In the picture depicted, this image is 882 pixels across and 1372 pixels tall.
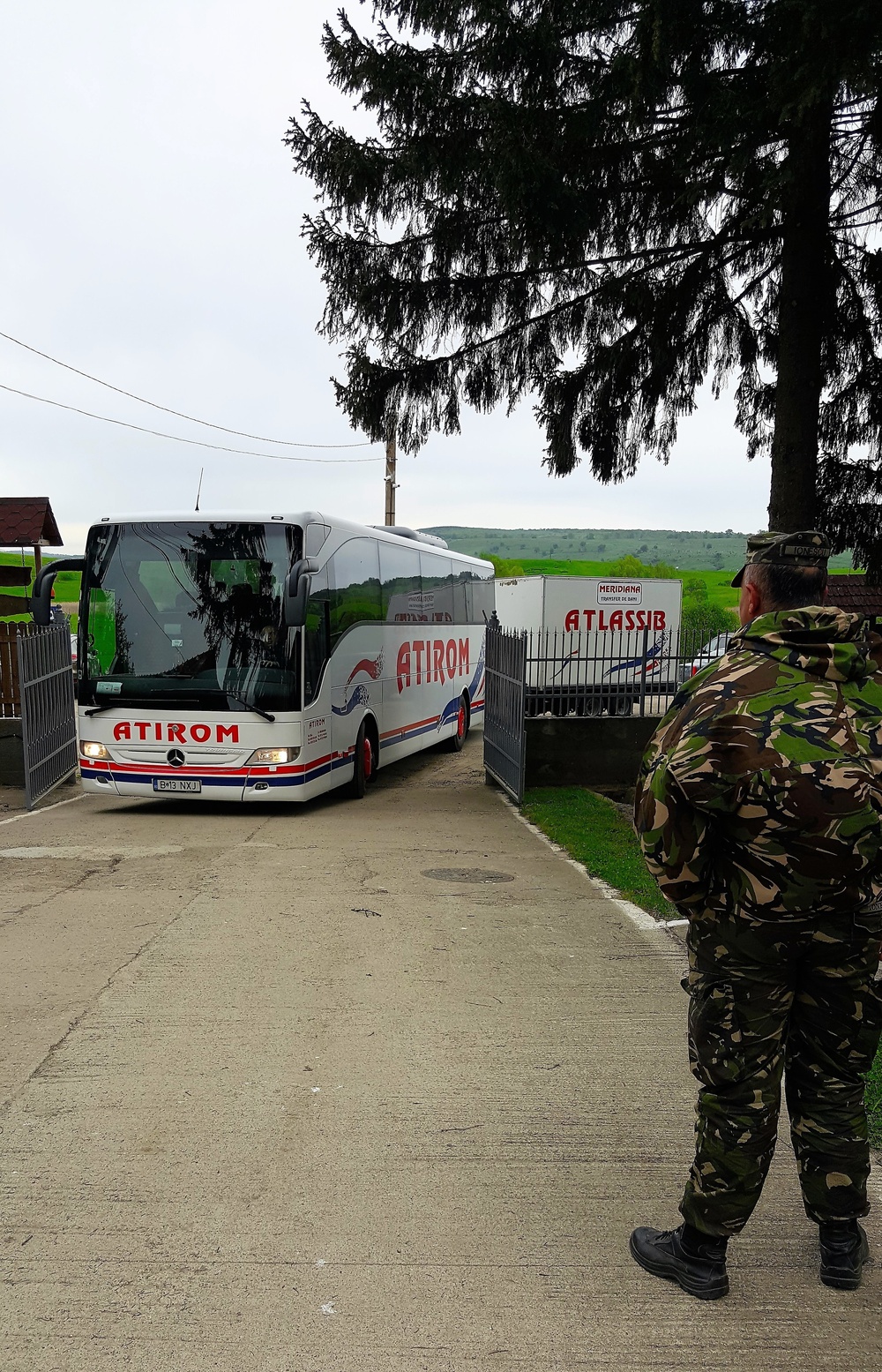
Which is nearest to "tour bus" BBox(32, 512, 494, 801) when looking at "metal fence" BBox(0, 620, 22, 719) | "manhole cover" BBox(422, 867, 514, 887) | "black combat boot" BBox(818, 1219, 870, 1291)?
"metal fence" BBox(0, 620, 22, 719)

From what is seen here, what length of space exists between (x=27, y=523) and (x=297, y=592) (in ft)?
27.0

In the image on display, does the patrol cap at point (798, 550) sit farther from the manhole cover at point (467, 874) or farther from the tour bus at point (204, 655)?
the tour bus at point (204, 655)

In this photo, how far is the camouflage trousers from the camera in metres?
2.68

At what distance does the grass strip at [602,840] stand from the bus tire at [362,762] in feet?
6.83

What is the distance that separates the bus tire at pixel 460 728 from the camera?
1936 cm

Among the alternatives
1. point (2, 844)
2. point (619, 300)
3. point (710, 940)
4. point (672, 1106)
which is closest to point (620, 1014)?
point (672, 1106)

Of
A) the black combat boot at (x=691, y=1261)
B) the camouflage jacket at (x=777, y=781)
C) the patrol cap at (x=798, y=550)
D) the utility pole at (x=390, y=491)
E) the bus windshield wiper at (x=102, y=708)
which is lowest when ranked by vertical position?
the black combat boot at (x=691, y=1261)

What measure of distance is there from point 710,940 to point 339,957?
3411 mm

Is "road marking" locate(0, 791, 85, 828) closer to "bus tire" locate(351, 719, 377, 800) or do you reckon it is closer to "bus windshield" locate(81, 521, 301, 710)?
"bus windshield" locate(81, 521, 301, 710)

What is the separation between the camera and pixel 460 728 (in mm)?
19719

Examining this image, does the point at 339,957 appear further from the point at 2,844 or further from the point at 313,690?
the point at 313,690

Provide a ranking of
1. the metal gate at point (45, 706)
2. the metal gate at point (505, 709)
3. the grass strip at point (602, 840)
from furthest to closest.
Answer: the metal gate at point (45, 706)
the metal gate at point (505, 709)
the grass strip at point (602, 840)

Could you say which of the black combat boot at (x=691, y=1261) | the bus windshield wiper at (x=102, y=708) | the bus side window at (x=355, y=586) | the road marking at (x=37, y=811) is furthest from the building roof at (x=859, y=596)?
the black combat boot at (x=691, y=1261)

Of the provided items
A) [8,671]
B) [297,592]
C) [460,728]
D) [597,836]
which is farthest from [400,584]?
[597,836]
